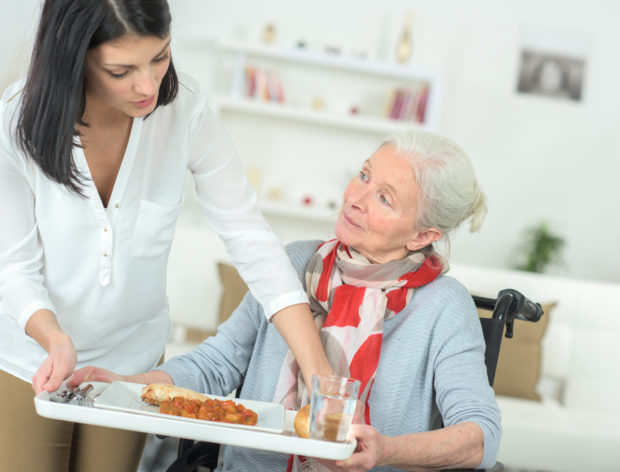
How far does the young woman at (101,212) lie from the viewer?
50.7 inches

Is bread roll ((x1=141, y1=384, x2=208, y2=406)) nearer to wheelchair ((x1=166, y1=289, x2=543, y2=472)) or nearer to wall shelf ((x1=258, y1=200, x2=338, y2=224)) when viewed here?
wheelchair ((x1=166, y1=289, x2=543, y2=472))

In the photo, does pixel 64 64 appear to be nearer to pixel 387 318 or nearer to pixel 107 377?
pixel 107 377

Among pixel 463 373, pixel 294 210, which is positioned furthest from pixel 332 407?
pixel 294 210

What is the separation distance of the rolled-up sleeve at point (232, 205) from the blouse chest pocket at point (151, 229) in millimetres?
94

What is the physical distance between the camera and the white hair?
165 cm

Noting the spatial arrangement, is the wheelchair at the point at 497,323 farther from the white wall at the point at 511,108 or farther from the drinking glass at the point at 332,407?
the white wall at the point at 511,108

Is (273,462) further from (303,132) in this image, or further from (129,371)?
(303,132)

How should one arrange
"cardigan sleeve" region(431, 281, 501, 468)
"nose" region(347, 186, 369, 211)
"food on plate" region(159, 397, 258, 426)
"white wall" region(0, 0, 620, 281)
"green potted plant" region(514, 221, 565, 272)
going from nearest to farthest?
"food on plate" region(159, 397, 258, 426), "cardigan sleeve" region(431, 281, 501, 468), "nose" region(347, 186, 369, 211), "green potted plant" region(514, 221, 565, 272), "white wall" region(0, 0, 620, 281)

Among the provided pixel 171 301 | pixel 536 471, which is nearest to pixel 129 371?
pixel 171 301

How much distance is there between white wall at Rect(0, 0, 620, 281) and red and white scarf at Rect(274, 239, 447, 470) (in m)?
3.40

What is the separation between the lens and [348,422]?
45.7 inches

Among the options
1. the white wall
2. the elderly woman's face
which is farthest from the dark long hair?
the white wall

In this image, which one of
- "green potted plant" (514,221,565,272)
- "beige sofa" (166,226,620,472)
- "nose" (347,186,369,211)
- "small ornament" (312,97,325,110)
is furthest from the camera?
"small ornament" (312,97,325,110)

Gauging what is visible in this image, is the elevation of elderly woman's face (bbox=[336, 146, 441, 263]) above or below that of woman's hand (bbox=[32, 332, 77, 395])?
above
